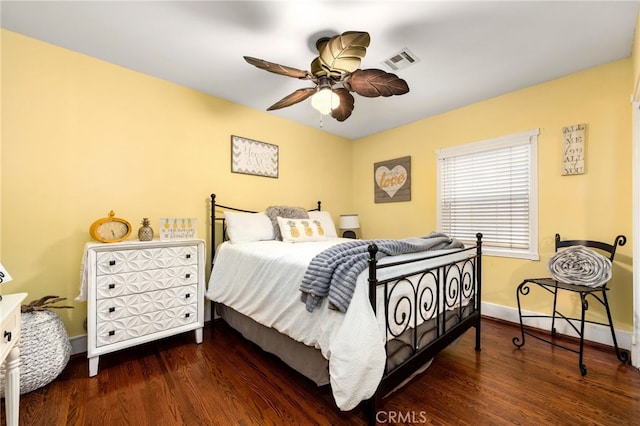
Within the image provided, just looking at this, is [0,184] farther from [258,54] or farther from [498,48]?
[498,48]

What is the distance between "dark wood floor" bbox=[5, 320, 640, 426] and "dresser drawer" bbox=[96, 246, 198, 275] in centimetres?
72

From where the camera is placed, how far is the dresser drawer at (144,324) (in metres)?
1.91

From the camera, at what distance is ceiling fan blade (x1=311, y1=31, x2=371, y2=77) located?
1517 mm

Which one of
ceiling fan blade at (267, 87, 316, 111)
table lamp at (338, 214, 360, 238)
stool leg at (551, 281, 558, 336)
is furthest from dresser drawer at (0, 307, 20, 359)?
stool leg at (551, 281, 558, 336)

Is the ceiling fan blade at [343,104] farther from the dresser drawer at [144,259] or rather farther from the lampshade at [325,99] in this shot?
the dresser drawer at [144,259]

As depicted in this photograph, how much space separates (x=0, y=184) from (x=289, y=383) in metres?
2.42

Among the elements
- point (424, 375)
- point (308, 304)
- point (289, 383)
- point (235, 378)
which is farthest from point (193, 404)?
point (424, 375)

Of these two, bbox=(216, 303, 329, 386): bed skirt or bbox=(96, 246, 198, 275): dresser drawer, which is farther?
bbox=(96, 246, 198, 275): dresser drawer

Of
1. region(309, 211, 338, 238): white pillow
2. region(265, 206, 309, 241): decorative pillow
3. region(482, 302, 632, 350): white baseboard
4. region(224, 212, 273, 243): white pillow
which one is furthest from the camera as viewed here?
region(309, 211, 338, 238): white pillow

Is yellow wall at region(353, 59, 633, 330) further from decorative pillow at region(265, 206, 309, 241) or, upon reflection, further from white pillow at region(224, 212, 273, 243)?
white pillow at region(224, 212, 273, 243)

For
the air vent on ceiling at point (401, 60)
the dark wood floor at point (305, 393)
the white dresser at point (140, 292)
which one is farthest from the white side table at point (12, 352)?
the air vent on ceiling at point (401, 60)

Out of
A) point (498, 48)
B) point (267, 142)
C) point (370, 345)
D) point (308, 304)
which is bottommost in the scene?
point (370, 345)

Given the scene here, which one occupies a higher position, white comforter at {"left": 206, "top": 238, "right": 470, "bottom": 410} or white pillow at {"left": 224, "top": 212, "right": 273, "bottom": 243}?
white pillow at {"left": 224, "top": 212, "right": 273, "bottom": 243}

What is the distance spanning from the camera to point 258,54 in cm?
217
